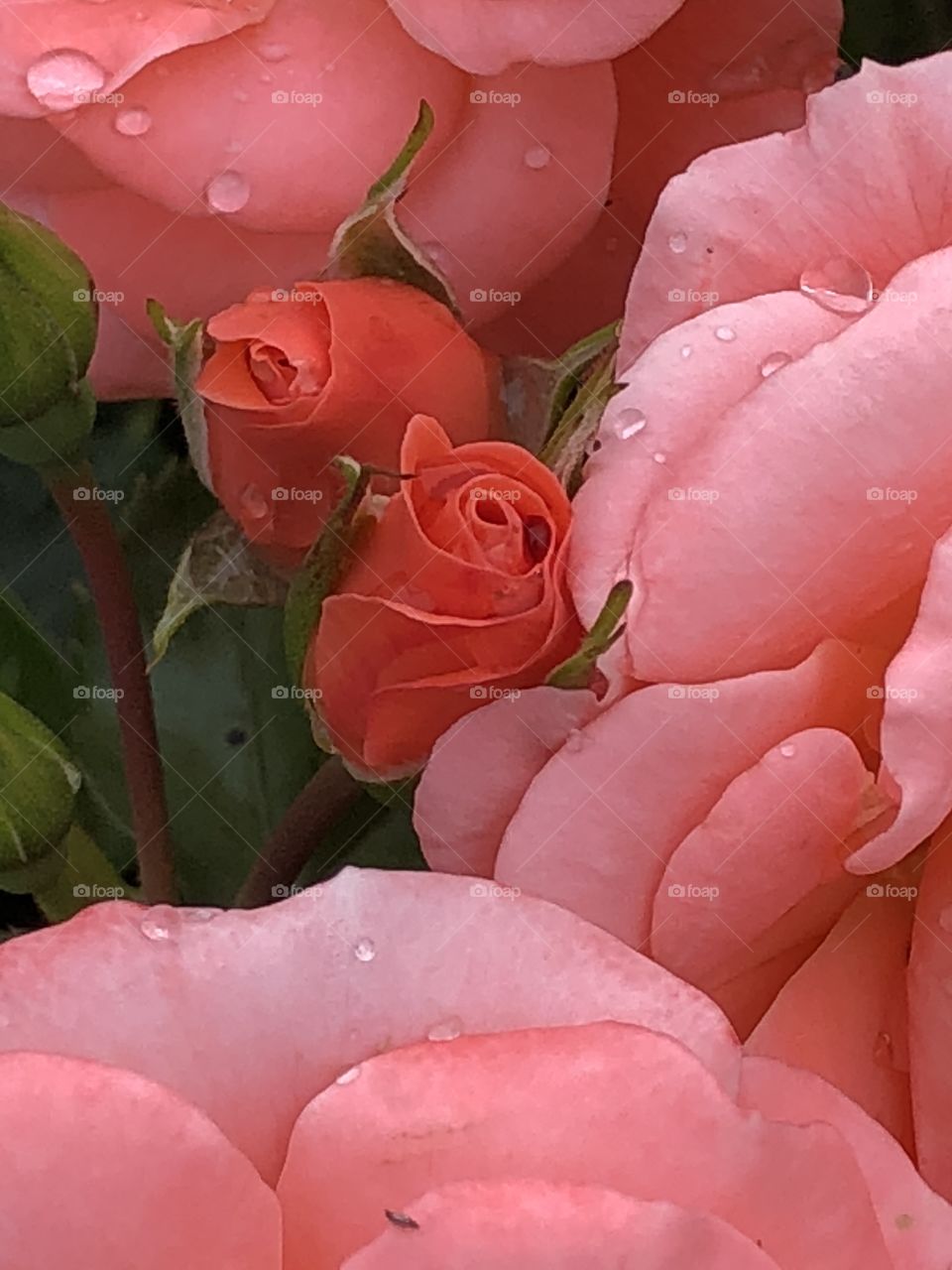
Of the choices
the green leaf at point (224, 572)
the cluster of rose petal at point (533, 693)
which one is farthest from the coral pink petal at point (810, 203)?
the green leaf at point (224, 572)

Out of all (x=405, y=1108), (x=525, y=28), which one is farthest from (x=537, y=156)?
(x=405, y=1108)

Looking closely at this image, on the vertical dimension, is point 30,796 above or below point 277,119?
below

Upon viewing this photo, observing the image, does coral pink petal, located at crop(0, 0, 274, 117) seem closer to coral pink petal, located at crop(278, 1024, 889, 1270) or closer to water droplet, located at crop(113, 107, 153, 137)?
water droplet, located at crop(113, 107, 153, 137)

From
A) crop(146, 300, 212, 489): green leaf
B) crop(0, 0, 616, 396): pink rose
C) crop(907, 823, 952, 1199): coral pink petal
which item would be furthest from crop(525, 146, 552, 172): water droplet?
crop(907, 823, 952, 1199): coral pink petal

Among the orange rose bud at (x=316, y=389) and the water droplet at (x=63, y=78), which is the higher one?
the water droplet at (x=63, y=78)

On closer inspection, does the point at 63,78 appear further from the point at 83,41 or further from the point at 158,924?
the point at 158,924

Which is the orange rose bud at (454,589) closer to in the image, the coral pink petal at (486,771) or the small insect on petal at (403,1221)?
the coral pink petal at (486,771)
